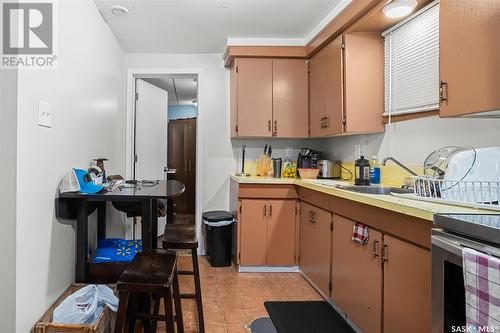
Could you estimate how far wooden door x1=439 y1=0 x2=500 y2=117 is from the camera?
1.25 metres

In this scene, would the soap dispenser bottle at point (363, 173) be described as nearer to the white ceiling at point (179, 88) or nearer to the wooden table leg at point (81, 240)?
the wooden table leg at point (81, 240)

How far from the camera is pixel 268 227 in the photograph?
2.99 meters

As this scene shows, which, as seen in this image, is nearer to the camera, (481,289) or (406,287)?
(481,289)

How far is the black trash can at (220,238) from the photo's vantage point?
3188 mm

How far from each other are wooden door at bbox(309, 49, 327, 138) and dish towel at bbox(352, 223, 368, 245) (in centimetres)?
135

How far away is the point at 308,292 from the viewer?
2.59 meters

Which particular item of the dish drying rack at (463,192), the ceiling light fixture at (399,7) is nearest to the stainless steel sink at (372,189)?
the dish drying rack at (463,192)

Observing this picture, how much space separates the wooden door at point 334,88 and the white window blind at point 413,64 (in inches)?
14.3

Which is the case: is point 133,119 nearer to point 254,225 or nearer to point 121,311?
point 254,225

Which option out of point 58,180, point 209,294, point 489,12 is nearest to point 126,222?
point 209,294

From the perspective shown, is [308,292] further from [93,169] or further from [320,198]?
[93,169]

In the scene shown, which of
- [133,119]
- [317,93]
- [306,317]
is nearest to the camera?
[306,317]

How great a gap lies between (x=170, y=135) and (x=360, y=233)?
5.18 metres

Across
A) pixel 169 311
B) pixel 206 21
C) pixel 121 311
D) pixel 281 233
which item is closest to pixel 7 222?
pixel 121 311
